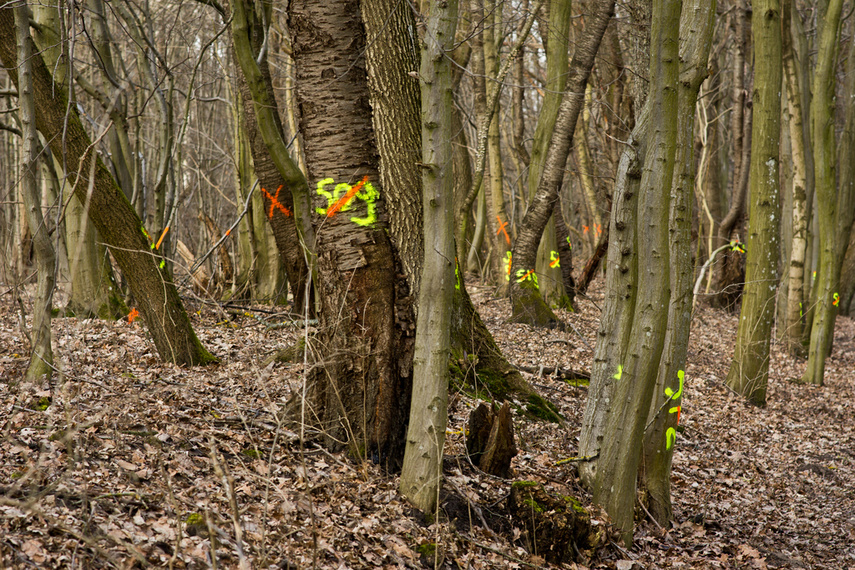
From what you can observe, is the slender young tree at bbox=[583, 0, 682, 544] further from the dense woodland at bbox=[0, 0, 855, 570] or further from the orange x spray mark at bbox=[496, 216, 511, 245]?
the orange x spray mark at bbox=[496, 216, 511, 245]

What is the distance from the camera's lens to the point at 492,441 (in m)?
4.26

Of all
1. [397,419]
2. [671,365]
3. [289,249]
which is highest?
[289,249]

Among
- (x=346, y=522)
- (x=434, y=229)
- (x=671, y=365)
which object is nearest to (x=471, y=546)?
(x=346, y=522)

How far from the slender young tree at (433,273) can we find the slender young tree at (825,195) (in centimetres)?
833

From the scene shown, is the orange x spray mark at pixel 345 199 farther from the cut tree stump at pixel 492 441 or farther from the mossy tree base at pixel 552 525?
the mossy tree base at pixel 552 525

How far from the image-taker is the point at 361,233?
397cm

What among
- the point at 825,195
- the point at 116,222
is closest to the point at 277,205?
the point at 116,222

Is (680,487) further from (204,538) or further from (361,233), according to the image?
(204,538)

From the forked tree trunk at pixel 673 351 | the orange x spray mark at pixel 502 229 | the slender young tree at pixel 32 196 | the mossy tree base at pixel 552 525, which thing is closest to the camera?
the mossy tree base at pixel 552 525

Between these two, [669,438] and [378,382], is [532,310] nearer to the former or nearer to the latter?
[669,438]

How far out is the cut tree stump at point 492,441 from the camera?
4203 millimetres

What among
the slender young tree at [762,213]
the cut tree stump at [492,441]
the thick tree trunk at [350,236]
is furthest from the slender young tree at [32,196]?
the slender young tree at [762,213]

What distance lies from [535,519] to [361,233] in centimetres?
206

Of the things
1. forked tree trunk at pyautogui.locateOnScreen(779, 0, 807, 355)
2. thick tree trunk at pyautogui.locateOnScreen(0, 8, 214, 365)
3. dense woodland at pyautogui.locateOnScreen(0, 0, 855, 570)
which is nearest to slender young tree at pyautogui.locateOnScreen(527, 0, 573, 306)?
dense woodland at pyautogui.locateOnScreen(0, 0, 855, 570)
